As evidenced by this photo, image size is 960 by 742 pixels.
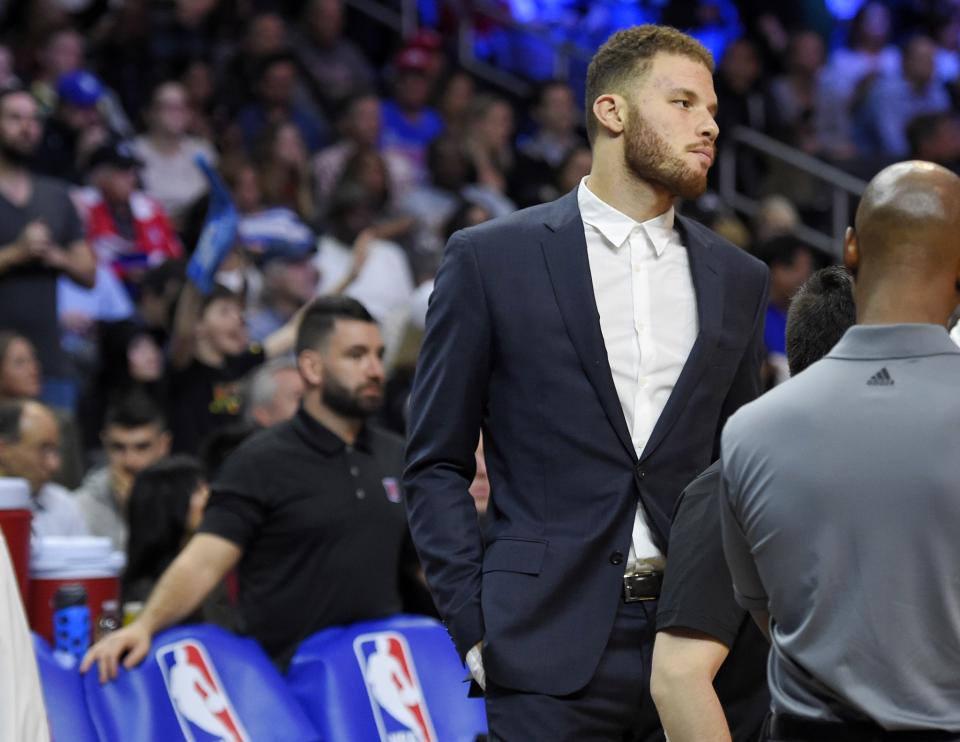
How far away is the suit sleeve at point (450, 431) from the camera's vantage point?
10.3 ft

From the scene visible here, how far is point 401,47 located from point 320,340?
7124 mm

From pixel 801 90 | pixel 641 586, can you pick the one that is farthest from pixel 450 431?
pixel 801 90

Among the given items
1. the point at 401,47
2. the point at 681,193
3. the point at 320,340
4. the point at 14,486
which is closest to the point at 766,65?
the point at 401,47

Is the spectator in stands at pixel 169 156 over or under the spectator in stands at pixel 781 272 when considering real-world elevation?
over

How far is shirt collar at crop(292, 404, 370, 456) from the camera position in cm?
563

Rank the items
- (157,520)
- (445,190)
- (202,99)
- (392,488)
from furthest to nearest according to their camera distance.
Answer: (445,190)
(202,99)
(157,520)
(392,488)

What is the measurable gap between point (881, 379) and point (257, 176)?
7648 mm

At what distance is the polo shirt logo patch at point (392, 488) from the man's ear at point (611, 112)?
256 centimetres

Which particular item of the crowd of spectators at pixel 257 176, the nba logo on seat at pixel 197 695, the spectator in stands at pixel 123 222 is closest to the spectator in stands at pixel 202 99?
the crowd of spectators at pixel 257 176

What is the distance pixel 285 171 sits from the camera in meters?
9.77

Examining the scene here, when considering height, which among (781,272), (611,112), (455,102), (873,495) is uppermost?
(611,112)

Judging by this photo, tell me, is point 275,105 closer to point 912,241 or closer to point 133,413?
point 133,413

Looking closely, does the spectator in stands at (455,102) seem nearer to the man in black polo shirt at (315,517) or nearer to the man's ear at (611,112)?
the man in black polo shirt at (315,517)

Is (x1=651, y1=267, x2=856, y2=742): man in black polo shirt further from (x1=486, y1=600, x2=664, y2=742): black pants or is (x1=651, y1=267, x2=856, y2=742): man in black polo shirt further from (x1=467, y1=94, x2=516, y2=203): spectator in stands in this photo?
(x1=467, y1=94, x2=516, y2=203): spectator in stands
